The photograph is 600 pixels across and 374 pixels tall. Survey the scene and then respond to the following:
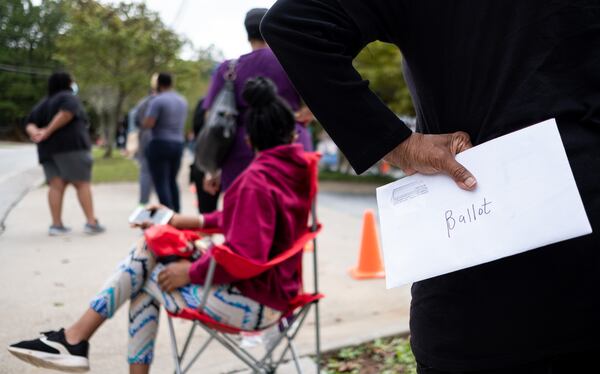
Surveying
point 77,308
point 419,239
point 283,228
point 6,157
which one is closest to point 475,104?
point 419,239

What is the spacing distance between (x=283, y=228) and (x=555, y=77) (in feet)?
5.46

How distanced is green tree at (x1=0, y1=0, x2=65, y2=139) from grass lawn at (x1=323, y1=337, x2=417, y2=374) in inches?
84.2

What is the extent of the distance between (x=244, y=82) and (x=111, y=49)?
2.95 metres

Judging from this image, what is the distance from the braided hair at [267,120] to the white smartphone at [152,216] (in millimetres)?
528

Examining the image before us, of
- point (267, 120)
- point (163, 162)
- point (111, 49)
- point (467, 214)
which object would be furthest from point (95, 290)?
point (467, 214)

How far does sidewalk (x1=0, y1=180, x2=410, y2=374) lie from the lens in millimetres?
3150

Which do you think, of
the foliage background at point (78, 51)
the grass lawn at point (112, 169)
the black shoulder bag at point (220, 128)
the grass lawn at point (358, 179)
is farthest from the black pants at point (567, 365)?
the grass lawn at point (358, 179)

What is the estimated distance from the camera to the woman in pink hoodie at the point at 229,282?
243cm

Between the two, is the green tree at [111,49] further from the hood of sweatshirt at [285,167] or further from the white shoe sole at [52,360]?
the white shoe sole at [52,360]

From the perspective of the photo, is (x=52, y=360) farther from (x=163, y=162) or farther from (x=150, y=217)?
(x=163, y=162)

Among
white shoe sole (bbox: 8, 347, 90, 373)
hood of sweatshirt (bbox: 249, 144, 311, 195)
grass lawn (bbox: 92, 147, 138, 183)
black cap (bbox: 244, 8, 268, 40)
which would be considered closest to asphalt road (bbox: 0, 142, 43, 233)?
white shoe sole (bbox: 8, 347, 90, 373)

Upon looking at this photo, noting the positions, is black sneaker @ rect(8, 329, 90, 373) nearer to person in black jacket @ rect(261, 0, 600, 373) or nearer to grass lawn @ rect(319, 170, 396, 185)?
person in black jacket @ rect(261, 0, 600, 373)

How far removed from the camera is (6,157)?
127 inches

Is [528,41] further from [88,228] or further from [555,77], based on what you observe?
[88,228]
